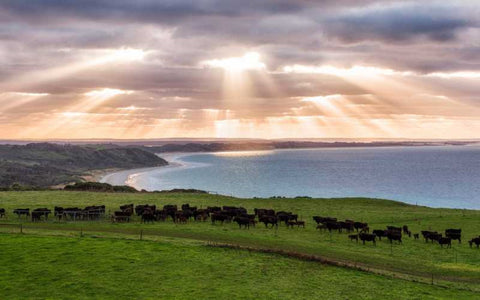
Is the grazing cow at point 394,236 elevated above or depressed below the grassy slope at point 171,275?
above

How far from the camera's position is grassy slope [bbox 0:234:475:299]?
30297 mm

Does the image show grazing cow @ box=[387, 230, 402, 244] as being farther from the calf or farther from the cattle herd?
the calf

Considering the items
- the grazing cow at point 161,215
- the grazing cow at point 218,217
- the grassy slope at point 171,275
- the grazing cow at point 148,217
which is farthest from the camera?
the grazing cow at point 161,215

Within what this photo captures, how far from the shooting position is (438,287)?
3309 centimetres

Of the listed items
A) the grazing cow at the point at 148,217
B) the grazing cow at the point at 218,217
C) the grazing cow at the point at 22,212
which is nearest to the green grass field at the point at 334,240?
the grazing cow at the point at 22,212

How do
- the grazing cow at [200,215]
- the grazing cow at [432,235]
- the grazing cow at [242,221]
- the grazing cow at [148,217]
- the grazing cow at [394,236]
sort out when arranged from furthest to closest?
the grazing cow at [200,215]
the grazing cow at [148,217]
the grazing cow at [242,221]
the grazing cow at [432,235]
the grazing cow at [394,236]

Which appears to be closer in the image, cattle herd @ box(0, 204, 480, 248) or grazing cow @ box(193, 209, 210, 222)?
cattle herd @ box(0, 204, 480, 248)

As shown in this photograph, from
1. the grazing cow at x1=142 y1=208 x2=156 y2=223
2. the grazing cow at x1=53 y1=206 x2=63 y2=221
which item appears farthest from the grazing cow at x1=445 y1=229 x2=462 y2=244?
the grazing cow at x1=53 y1=206 x2=63 y2=221

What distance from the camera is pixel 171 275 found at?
1329 inches

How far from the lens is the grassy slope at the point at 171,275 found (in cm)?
3030

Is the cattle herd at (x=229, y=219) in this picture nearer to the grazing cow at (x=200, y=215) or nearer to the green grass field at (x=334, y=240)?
the grazing cow at (x=200, y=215)

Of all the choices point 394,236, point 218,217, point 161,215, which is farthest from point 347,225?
point 161,215

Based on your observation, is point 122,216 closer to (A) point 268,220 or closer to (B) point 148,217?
(B) point 148,217

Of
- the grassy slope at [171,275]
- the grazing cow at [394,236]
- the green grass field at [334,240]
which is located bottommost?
the grassy slope at [171,275]
